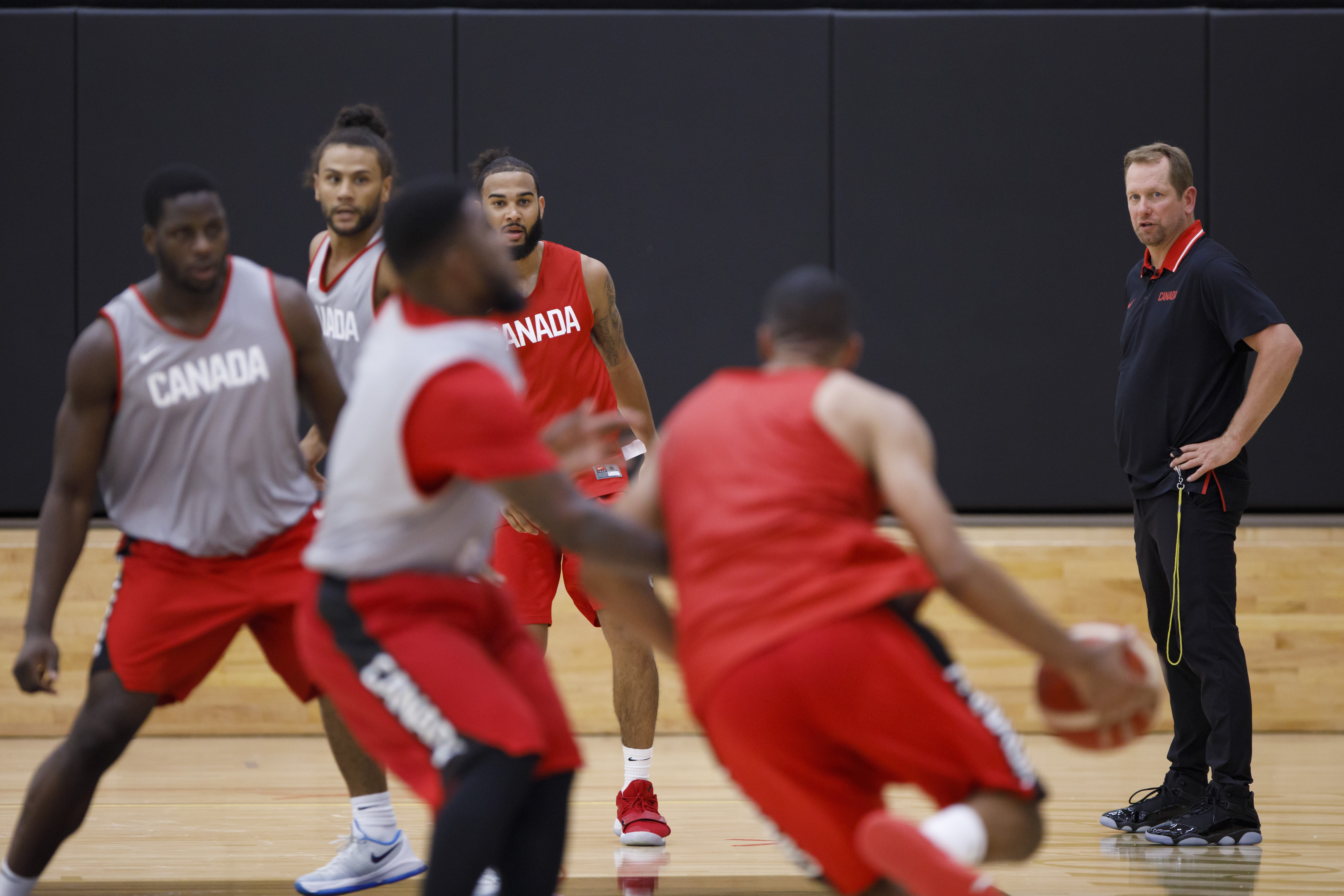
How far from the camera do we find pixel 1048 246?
5.57 meters

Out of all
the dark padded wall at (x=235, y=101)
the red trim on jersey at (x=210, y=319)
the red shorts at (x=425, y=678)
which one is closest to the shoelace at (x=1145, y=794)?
the red shorts at (x=425, y=678)

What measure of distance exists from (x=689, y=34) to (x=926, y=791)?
4.19 m

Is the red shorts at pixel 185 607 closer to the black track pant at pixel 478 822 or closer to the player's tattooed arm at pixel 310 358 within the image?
the player's tattooed arm at pixel 310 358

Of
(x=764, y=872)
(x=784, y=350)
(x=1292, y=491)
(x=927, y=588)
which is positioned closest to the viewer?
(x=927, y=588)

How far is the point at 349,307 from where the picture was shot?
120 inches

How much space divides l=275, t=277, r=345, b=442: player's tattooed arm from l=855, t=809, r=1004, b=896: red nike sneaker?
4.60 feet

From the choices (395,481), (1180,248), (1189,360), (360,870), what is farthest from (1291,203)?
(395,481)

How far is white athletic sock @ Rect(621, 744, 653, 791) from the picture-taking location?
11.5ft

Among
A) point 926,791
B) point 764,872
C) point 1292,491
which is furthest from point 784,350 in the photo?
point 1292,491

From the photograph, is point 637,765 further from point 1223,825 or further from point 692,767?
point 1223,825

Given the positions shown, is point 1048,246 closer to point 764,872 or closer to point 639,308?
point 639,308

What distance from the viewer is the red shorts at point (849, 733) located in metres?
1.84

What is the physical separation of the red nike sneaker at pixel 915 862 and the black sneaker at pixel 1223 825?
183cm

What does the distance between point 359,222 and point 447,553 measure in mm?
1276
